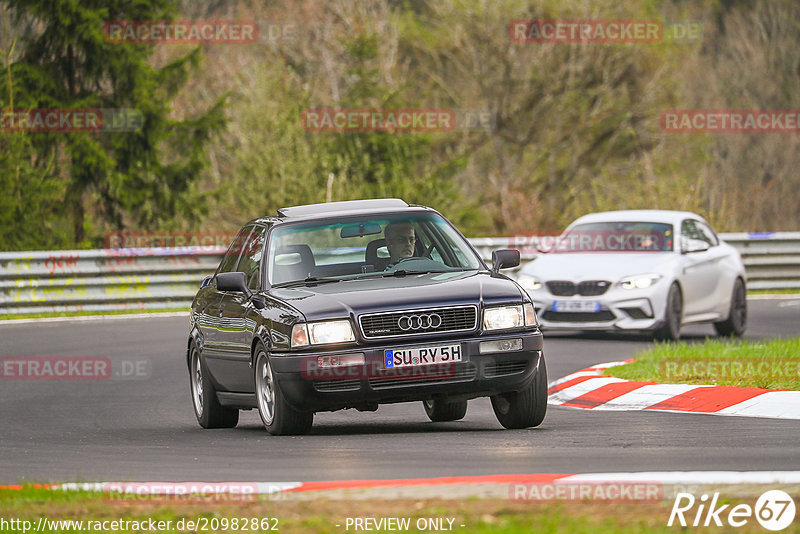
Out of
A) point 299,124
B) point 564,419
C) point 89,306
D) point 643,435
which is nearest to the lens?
point 643,435

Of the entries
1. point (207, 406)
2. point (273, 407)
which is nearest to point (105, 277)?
point (207, 406)

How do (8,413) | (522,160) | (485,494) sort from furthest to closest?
1. (522,160)
2. (8,413)
3. (485,494)

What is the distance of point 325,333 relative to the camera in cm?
974

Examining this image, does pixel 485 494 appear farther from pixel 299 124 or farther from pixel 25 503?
pixel 299 124

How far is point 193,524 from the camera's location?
20.7 feet

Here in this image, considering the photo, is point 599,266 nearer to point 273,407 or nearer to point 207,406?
point 207,406

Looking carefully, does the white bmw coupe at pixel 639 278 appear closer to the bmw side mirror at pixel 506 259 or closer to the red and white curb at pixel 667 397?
the red and white curb at pixel 667 397

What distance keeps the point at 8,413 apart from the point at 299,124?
21611mm

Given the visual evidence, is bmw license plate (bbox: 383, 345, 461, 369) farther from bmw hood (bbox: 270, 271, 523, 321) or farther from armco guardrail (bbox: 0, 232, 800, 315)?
armco guardrail (bbox: 0, 232, 800, 315)

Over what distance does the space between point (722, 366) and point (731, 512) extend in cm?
717

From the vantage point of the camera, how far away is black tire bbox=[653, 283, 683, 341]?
17969 mm

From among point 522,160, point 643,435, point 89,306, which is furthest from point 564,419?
point 522,160
